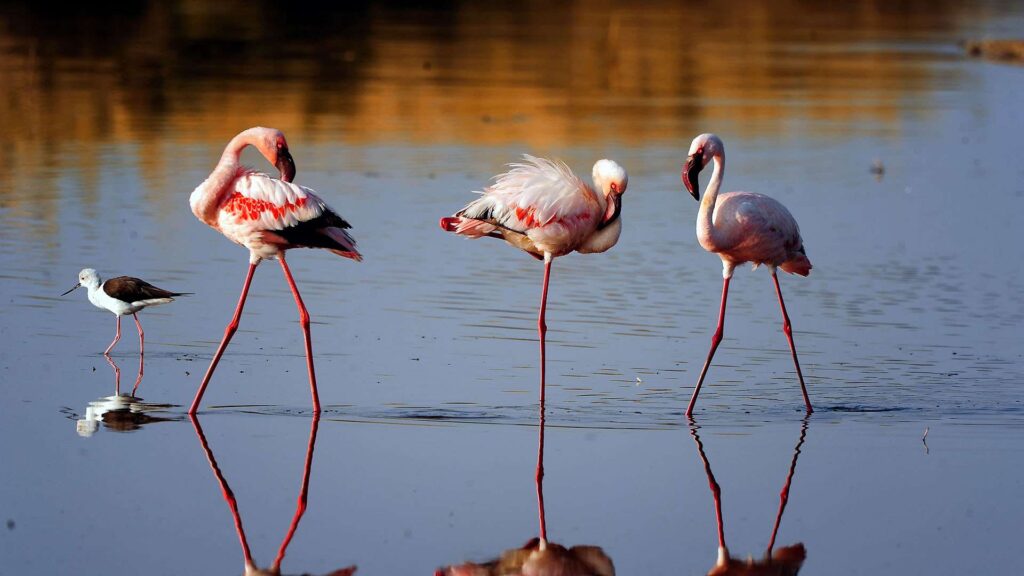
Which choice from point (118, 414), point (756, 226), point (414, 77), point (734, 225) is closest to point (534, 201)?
point (734, 225)

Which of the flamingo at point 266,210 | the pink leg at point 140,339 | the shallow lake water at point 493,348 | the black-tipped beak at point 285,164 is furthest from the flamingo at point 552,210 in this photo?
the pink leg at point 140,339

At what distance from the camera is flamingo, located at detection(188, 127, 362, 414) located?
810 cm

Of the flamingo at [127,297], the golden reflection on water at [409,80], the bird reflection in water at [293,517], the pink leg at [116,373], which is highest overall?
the golden reflection on water at [409,80]

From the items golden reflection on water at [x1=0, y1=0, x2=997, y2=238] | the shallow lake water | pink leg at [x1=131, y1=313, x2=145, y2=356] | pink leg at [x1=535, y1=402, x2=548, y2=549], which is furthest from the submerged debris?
pink leg at [x1=535, y1=402, x2=548, y2=549]

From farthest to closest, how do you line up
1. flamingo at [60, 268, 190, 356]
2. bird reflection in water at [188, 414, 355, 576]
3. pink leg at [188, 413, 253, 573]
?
flamingo at [60, 268, 190, 356]
pink leg at [188, 413, 253, 573]
bird reflection in water at [188, 414, 355, 576]

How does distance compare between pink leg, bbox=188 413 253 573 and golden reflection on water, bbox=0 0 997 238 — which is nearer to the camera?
pink leg, bbox=188 413 253 573

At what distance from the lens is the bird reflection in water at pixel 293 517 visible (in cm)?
561

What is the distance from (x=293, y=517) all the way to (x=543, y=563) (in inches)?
41.4

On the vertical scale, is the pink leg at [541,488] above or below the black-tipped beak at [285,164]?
below

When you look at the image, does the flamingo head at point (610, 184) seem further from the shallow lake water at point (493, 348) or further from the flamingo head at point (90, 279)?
the flamingo head at point (90, 279)

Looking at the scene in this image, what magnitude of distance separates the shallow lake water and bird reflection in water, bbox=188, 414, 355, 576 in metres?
0.03

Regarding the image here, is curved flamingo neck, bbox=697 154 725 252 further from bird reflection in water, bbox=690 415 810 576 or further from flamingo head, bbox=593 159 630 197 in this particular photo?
bird reflection in water, bbox=690 415 810 576

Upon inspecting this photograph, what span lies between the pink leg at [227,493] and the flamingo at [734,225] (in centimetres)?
239

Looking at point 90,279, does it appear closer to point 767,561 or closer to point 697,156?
point 697,156
